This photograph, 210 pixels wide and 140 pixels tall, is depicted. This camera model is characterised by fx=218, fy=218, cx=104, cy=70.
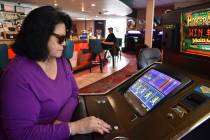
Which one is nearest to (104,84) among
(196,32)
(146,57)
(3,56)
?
(146,57)

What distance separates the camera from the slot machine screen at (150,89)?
110 centimetres

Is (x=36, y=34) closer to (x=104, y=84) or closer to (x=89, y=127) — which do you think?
(x=89, y=127)

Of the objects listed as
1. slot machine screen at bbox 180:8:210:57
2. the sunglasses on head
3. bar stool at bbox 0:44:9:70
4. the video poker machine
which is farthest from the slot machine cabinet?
bar stool at bbox 0:44:9:70

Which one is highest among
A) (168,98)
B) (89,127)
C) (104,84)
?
(168,98)

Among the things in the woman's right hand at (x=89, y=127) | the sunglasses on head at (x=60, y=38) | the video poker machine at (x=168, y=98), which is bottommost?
the woman's right hand at (x=89, y=127)

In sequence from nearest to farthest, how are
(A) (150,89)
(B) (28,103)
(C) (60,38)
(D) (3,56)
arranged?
(B) (28,103) → (C) (60,38) → (A) (150,89) → (D) (3,56)

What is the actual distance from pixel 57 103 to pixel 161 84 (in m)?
0.56

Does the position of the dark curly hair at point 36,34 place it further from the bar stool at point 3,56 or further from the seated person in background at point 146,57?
the bar stool at point 3,56

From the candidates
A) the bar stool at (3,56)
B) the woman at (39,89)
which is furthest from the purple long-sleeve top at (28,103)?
the bar stool at (3,56)

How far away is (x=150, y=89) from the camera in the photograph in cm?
123

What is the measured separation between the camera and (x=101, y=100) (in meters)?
1.38

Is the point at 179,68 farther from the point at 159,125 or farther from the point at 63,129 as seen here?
the point at 63,129

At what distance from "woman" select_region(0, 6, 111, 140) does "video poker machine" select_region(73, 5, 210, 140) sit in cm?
9

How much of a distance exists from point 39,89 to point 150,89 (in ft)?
1.99
